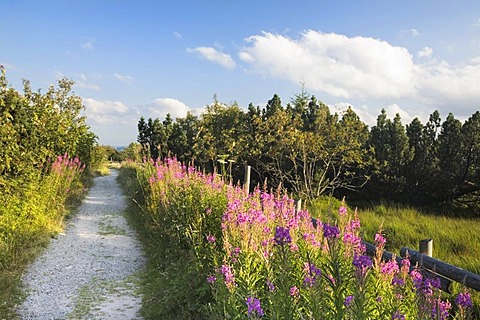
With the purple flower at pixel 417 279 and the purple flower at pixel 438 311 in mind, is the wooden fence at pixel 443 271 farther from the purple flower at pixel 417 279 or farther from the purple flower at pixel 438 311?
the purple flower at pixel 438 311


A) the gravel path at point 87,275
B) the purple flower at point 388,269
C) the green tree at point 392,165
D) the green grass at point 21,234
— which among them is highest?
the green tree at point 392,165

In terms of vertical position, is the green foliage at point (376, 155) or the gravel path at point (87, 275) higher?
the green foliage at point (376, 155)

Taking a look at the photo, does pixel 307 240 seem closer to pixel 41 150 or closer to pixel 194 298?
pixel 194 298

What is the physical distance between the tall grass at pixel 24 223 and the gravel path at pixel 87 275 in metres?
0.18

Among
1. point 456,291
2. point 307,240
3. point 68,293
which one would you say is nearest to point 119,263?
point 68,293

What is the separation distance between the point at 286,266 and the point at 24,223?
237 inches

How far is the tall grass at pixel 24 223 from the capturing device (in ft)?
15.9

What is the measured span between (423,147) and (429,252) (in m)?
10.9

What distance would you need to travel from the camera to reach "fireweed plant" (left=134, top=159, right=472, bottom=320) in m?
1.99

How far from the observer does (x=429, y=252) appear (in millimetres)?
4504

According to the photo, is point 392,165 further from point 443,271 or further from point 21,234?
point 21,234

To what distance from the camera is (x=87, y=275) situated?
570 cm

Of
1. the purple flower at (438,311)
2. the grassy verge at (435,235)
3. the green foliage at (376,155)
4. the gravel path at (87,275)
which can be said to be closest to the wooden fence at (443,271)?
the grassy verge at (435,235)

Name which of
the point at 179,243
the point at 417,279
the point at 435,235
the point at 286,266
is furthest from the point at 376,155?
the point at 286,266
